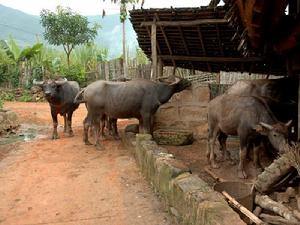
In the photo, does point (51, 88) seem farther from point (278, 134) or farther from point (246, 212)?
point (246, 212)

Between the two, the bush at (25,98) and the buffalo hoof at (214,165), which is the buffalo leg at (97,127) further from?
the bush at (25,98)

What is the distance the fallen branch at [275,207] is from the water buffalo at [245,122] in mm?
1533

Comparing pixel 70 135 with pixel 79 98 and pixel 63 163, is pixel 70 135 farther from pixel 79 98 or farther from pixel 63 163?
pixel 63 163

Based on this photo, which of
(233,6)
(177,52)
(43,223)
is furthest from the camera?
(177,52)

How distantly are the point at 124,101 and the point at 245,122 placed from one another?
10.7ft

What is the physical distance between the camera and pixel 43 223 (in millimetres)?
5285

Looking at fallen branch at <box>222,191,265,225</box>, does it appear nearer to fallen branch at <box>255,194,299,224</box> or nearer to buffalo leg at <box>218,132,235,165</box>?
fallen branch at <box>255,194,299,224</box>

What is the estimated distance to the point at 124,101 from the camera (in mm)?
9344

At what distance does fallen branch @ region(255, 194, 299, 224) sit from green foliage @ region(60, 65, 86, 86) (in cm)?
1839

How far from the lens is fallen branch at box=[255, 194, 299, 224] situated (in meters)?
4.28

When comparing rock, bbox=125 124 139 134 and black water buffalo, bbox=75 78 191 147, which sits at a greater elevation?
black water buffalo, bbox=75 78 191 147

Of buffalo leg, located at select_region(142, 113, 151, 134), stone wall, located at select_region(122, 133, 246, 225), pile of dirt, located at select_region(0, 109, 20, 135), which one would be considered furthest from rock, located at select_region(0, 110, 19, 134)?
stone wall, located at select_region(122, 133, 246, 225)

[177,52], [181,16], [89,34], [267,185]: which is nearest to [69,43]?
[89,34]

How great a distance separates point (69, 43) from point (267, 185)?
22.3 metres
